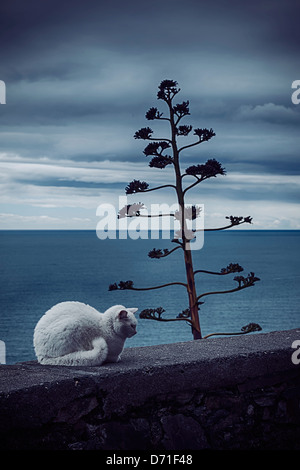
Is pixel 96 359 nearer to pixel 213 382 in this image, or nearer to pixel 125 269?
pixel 213 382

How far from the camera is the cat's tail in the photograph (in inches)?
137

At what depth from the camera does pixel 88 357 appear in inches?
137

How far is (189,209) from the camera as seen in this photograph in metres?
5.38

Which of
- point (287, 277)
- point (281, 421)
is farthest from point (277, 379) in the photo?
point (287, 277)

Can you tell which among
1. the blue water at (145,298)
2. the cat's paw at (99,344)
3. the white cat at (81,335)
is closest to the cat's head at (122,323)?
the white cat at (81,335)

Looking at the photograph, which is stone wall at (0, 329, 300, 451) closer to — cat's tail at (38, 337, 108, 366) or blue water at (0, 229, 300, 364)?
cat's tail at (38, 337, 108, 366)

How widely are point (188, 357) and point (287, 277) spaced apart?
54368 millimetres

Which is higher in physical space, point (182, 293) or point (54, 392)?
point (54, 392)

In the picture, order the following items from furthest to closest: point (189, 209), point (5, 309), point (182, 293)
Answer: point (182, 293)
point (5, 309)
point (189, 209)

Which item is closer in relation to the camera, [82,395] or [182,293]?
[82,395]

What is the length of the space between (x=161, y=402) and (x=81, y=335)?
0.69 m

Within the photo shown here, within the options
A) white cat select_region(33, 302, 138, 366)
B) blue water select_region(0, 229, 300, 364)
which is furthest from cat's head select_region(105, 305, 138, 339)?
blue water select_region(0, 229, 300, 364)

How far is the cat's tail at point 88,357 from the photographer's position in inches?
137
